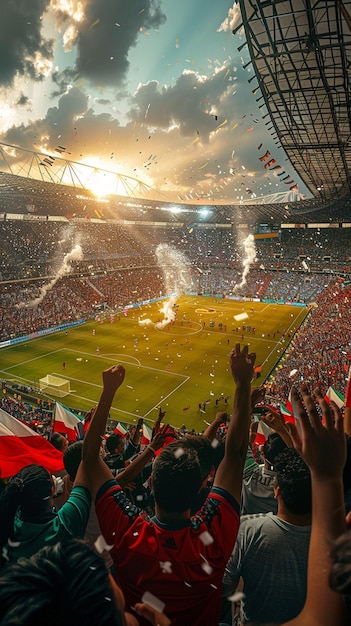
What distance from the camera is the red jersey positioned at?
2.54 metres

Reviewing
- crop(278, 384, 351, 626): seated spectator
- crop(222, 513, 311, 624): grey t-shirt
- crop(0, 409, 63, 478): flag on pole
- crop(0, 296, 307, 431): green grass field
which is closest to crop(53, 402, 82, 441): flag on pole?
crop(0, 409, 63, 478): flag on pole

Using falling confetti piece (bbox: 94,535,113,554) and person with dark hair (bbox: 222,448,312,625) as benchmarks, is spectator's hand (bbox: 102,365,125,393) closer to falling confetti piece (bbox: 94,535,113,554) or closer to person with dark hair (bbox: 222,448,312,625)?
falling confetti piece (bbox: 94,535,113,554)

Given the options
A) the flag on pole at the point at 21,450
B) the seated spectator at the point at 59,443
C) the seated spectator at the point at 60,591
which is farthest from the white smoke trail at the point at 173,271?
the seated spectator at the point at 60,591

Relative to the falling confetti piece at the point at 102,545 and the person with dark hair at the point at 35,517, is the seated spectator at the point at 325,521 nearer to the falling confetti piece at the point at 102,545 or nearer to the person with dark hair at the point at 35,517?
the falling confetti piece at the point at 102,545

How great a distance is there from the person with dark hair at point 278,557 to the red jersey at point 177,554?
203 mm

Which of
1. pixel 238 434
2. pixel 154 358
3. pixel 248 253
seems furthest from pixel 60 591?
pixel 248 253

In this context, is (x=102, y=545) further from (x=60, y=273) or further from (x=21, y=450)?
(x=60, y=273)

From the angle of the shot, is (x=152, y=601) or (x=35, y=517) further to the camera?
(x=35, y=517)

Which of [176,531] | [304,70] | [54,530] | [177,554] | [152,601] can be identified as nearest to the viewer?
[152,601]

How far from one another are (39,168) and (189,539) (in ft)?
218

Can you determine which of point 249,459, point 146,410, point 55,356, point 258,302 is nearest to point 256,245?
point 258,302

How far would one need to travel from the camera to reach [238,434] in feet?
Answer: 10.7

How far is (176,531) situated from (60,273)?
61.6 m

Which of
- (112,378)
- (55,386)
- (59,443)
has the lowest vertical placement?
(55,386)
